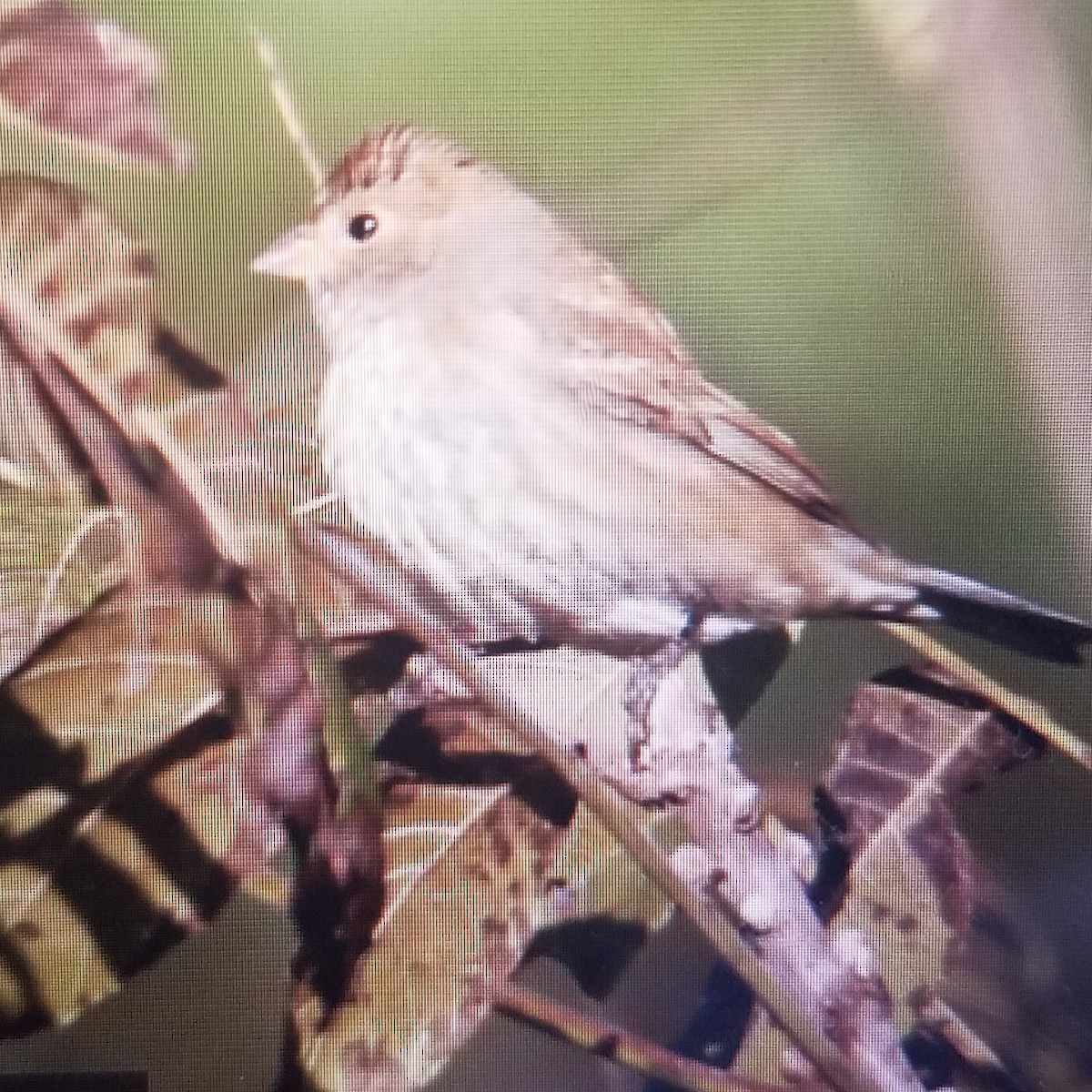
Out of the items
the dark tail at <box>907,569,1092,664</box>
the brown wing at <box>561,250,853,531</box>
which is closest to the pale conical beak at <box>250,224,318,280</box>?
the brown wing at <box>561,250,853,531</box>

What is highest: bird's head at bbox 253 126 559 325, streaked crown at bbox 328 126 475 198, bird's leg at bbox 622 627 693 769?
streaked crown at bbox 328 126 475 198

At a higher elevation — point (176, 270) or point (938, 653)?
point (176, 270)

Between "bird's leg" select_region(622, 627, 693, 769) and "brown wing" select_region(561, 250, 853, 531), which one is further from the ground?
"brown wing" select_region(561, 250, 853, 531)

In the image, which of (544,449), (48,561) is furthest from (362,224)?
(48,561)

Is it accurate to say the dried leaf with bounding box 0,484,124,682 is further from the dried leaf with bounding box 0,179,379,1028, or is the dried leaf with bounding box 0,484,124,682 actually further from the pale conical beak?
the pale conical beak

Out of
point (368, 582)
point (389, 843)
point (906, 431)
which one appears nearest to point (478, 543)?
point (368, 582)

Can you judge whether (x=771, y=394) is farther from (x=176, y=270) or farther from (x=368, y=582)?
(x=176, y=270)
